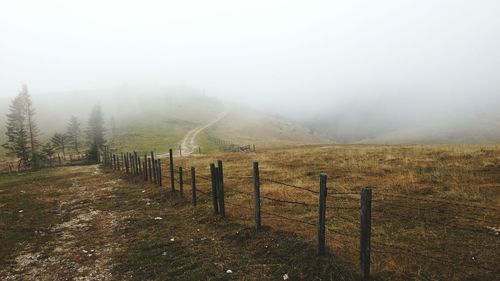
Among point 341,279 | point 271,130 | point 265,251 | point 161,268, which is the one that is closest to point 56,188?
point 161,268

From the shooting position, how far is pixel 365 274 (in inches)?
304

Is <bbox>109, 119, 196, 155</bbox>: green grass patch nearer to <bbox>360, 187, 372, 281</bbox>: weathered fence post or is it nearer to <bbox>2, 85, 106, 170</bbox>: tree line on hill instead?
<bbox>2, 85, 106, 170</bbox>: tree line on hill

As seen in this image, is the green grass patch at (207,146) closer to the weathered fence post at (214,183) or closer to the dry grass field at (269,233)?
the dry grass field at (269,233)

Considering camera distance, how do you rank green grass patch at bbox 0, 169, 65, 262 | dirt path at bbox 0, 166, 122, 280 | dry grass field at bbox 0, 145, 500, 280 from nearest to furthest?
dry grass field at bbox 0, 145, 500, 280
dirt path at bbox 0, 166, 122, 280
green grass patch at bbox 0, 169, 65, 262

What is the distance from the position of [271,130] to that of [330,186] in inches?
4477

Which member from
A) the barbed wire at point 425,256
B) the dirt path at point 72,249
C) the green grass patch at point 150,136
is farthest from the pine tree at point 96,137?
the barbed wire at point 425,256

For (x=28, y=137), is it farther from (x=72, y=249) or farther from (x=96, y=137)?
(x=72, y=249)

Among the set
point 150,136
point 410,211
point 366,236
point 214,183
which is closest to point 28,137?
point 150,136

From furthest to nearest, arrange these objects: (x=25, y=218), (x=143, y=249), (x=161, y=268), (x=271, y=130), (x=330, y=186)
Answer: (x=271, y=130) → (x=330, y=186) → (x=25, y=218) → (x=143, y=249) → (x=161, y=268)

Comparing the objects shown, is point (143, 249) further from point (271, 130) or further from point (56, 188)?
point (271, 130)

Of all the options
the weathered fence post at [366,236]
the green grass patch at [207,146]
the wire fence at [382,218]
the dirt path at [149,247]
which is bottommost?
the green grass patch at [207,146]

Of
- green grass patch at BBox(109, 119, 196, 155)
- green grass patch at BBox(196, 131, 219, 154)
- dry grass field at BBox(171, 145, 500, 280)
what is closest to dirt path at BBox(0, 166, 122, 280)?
dry grass field at BBox(171, 145, 500, 280)

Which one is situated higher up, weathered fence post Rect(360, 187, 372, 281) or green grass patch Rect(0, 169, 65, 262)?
weathered fence post Rect(360, 187, 372, 281)

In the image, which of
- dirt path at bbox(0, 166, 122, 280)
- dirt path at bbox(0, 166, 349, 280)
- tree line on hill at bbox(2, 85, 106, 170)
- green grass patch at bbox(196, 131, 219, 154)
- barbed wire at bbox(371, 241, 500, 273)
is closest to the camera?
barbed wire at bbox(371, 241, 500, 273)
